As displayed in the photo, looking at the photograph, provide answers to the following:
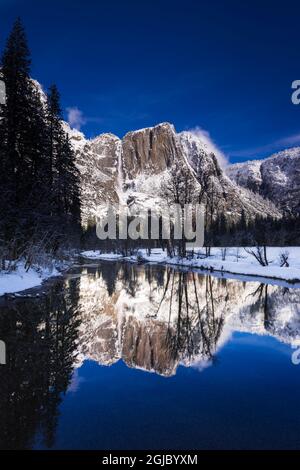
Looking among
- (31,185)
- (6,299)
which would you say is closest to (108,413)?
(6,299)

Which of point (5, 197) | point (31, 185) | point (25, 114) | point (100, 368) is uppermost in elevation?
point (25, 114)

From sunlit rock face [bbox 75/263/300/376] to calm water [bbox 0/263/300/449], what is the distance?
40 millimetres

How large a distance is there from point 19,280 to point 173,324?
34.3ft

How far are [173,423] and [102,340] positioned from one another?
433 centimetres

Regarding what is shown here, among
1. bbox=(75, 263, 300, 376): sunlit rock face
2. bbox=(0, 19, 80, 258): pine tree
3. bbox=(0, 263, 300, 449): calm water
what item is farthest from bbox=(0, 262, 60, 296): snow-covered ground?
bbox=(0, 263, 300, 449): calm water

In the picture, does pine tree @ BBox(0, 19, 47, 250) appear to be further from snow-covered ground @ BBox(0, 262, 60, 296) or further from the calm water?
the calm water

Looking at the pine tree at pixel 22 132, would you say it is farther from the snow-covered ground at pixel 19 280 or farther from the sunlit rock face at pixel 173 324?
the sunlit rock face at pixel 173 324

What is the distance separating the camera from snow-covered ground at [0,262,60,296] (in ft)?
53.4

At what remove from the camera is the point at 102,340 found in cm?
869

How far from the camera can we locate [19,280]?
1831cm

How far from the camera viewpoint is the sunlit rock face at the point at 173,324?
7.68 m

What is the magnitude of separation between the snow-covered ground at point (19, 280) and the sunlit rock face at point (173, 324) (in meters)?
3.04

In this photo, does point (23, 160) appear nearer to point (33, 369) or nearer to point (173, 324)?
point (173, 324)
